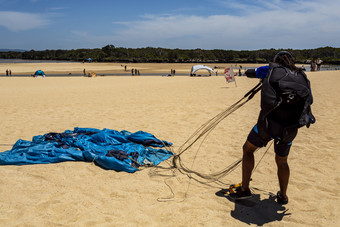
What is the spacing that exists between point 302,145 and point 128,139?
4.19 meters

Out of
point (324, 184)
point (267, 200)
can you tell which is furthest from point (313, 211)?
point (324, 184)

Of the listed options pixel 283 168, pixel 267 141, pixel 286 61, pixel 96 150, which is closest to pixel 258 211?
pixel 283 168

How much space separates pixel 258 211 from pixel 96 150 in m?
3.41

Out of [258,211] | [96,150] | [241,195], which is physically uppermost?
[96,150]

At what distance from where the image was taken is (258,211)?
12.3 feet

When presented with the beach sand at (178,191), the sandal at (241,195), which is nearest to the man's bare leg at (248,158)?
the sandal at (241,195)

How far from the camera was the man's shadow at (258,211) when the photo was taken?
3.55 m

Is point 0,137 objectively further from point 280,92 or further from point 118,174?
point 280,92

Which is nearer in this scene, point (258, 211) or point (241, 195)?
point (258, 211)

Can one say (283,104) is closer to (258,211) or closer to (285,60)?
(285,60)

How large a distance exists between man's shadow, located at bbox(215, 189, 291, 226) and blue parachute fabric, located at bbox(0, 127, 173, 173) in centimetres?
197

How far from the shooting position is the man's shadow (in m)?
3.55

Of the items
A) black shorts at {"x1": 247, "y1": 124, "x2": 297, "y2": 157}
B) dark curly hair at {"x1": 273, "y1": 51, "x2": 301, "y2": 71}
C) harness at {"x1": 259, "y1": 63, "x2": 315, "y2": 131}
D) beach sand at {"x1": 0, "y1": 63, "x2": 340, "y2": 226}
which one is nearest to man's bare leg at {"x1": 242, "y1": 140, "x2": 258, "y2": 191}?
black shorts at {"x1": 247, "y1": 124, "x2": 297, "y2": 157}

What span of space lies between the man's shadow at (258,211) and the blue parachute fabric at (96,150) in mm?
1975
